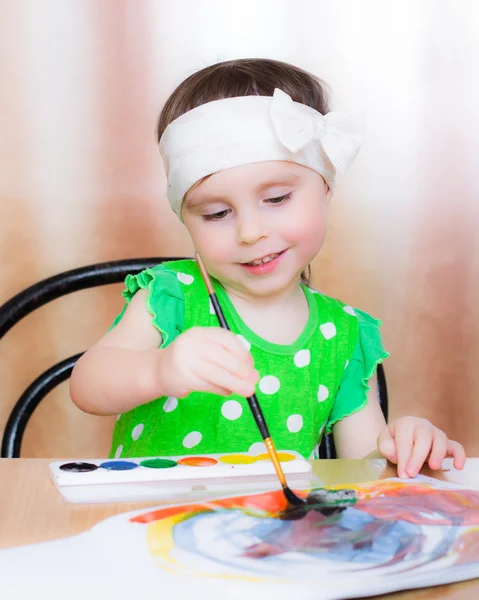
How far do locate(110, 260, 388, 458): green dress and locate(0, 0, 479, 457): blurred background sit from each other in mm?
603

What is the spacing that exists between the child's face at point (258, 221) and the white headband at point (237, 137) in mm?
13

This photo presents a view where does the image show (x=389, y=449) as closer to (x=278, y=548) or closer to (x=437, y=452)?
(x=437, y=452)

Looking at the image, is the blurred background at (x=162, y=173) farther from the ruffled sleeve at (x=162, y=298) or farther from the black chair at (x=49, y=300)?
the ruffled sleeve at (x=162, y=298)

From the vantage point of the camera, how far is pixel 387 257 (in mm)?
1772

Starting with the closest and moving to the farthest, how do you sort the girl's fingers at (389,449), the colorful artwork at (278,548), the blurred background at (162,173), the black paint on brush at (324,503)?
1. the colorful artwork at (278,548)
2. the black paint on brush at (324,503)
3. the girl's fingers at (389,449)
4. the blurred background at (162,173)

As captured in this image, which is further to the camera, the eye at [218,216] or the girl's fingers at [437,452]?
the eye at [218,216]

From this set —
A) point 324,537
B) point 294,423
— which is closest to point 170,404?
point 294,423

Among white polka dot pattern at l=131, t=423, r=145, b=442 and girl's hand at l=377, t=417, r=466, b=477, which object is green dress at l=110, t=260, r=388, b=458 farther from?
girl's hand at l=377, t=417, r=466, b=477

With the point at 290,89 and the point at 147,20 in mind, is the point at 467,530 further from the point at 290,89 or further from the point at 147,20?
the point at 147,20

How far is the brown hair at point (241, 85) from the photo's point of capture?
982mm

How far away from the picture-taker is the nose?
35.5 inches

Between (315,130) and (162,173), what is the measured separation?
2.23 feet

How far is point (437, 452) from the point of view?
75 cm

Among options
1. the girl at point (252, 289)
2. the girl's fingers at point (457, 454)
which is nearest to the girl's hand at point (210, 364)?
the girl at point (252, 289)
